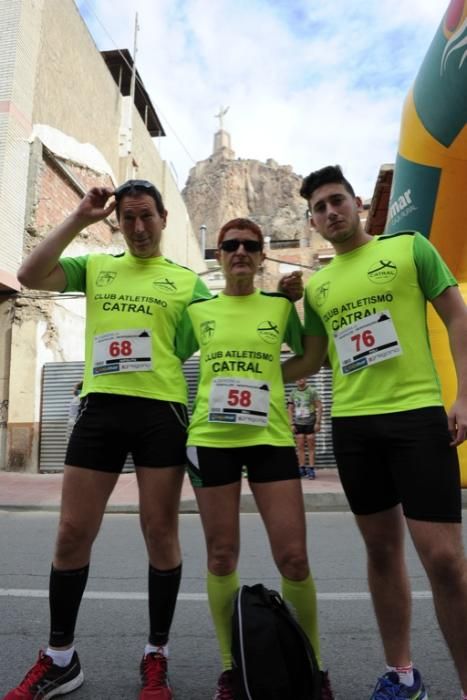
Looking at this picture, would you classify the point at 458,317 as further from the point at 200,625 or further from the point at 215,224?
the point at 215,224

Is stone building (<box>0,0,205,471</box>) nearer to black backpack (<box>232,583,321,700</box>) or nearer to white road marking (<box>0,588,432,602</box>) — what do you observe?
white road marking (<box>0,588,432,602</box>)

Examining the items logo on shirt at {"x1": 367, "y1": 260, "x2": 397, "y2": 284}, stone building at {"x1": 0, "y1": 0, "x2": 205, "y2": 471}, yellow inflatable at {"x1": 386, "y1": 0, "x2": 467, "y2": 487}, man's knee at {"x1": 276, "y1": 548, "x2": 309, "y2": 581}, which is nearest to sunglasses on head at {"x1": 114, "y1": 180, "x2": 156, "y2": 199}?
logo on shirt at {"x1": 367, "y1": 260, "x2": 397, "y2": 284}

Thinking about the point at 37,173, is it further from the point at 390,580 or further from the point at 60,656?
the point at 390,580

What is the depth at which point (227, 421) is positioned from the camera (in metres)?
2.29

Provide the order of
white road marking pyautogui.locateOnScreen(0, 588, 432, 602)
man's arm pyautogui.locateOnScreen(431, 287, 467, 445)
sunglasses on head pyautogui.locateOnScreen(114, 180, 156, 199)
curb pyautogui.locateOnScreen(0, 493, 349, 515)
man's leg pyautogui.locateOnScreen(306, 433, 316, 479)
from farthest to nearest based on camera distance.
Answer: man's leg pyautogui.locateOnScreen(306, 433, 316, 479) < curb pyautogui.locateOnScreen(0, 493, 349, 515) < white road marking pyautogui.locateOnScreen(0, 588, 432, 602) < sunglasses on head pyautogui.locateOnScreen(114, 180, 156, 199) < man's arm pyautogui.locateOnScreen(431, 287, 467, 445)

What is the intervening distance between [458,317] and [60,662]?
7.09 feet

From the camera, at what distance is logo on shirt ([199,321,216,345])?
244 centimetres

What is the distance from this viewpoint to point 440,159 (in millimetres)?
6145

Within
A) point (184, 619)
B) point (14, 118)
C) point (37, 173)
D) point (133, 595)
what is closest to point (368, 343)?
point (184, 619)

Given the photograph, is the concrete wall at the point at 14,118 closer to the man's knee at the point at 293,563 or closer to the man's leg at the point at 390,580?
Answer: the man's knee at the point at 293,563

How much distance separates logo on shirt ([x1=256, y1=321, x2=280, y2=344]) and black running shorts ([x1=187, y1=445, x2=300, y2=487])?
477 millimetres

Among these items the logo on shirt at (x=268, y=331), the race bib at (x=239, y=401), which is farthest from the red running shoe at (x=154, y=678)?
the logo on shirt at (x=268, y=331)

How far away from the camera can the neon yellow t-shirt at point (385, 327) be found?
211 centimetres

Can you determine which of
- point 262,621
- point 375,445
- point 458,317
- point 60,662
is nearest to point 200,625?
point 60,662
